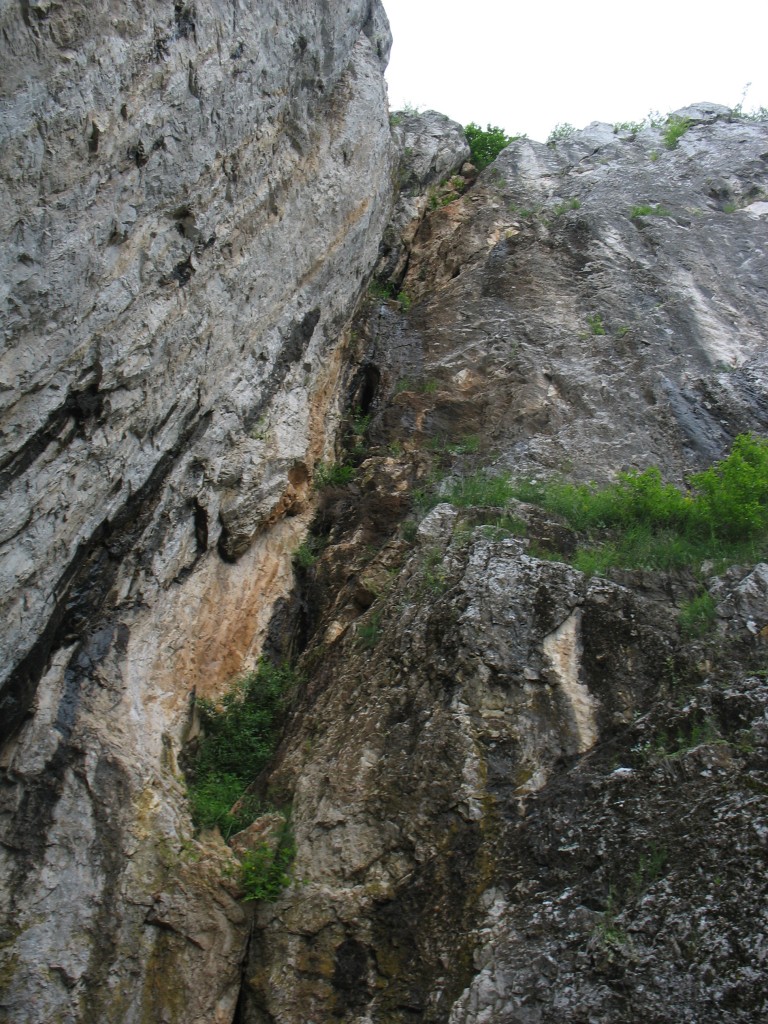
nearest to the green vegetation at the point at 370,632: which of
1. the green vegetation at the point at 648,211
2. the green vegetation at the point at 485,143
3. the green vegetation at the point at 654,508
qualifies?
the green vegetation at the point at 654,508

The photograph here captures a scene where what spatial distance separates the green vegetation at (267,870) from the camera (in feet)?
22.7

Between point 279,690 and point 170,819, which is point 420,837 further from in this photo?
point 279,690

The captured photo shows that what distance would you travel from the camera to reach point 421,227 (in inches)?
663

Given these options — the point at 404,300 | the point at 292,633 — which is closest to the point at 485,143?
the point at 404,300

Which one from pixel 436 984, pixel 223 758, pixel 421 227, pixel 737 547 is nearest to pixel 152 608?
pixel 223 758

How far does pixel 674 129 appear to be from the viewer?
60.1ft

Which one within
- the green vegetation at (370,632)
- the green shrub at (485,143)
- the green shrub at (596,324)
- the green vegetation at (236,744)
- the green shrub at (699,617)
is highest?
the green shrub at (485,143)

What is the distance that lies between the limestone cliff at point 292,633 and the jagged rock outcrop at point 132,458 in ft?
0.10

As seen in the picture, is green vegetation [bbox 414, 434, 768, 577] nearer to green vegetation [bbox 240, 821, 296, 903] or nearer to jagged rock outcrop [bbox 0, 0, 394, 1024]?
jagged rock outcrop [bbox 0, 0, 394, 1024]

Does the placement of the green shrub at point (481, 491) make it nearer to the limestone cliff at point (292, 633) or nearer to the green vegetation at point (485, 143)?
the limestone cliff at point (292, 633)

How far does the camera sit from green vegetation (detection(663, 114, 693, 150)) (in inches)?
707

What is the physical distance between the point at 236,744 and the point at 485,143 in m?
15.6

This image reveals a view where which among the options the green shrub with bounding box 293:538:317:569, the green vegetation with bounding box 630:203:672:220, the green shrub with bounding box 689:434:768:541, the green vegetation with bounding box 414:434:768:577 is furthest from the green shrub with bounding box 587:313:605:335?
the green shrub with bounding box 293:538:317:569

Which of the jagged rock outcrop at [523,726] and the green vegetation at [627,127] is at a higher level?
the green vegetation at [627,127]
